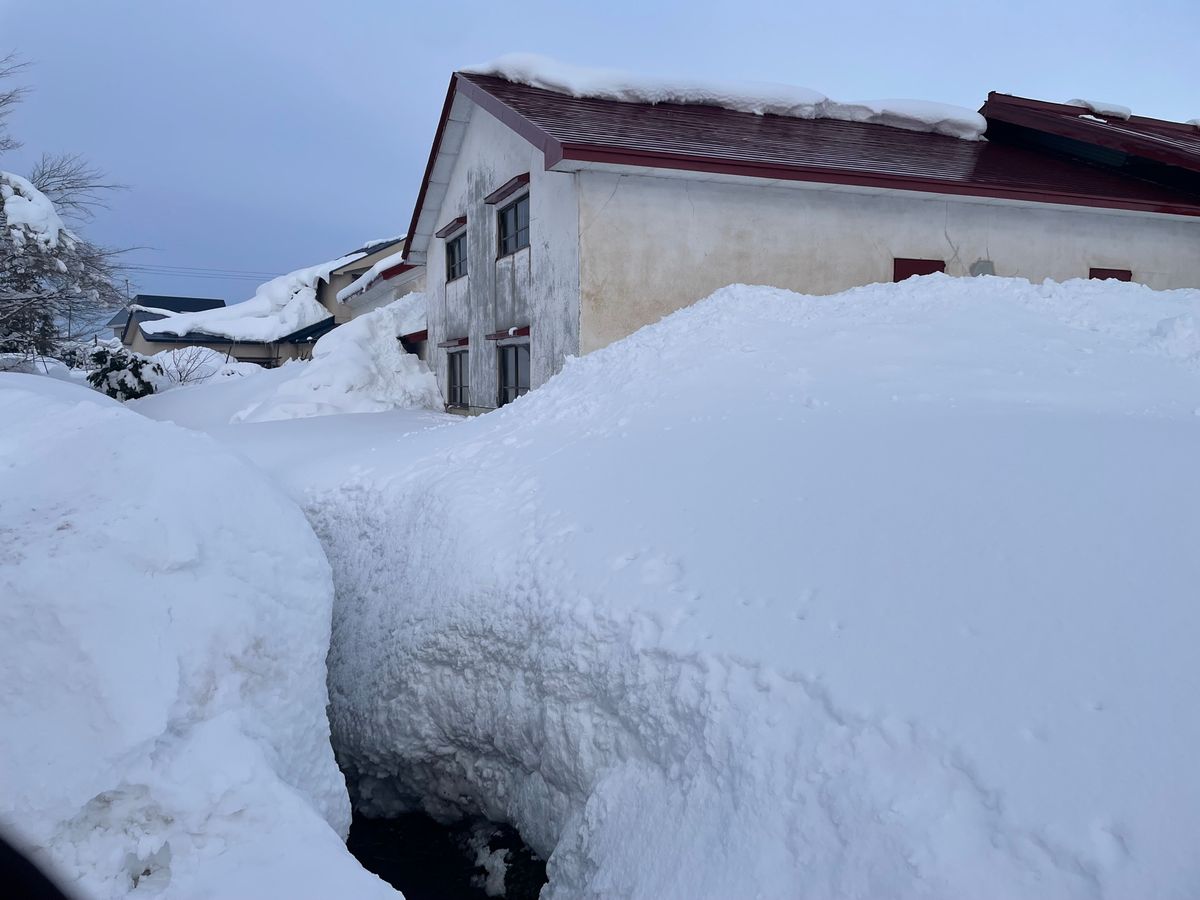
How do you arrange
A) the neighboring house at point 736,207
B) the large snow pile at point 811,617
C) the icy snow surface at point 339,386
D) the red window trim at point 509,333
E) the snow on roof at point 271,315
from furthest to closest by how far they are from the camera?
the snow on roof at point 271,315, the icy snow surface at point 339,386, the red window trim at point 509,333, the neighboring house at point 736,207, the large snow pile at point 811,617

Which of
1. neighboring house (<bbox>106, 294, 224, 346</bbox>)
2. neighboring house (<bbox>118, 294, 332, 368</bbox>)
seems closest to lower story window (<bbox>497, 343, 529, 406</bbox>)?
neighboring house (<bbox>118, 294, 332, 368</bbox>)

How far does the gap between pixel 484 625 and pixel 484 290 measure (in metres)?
8.80

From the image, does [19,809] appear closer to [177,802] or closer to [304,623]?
[177,802]

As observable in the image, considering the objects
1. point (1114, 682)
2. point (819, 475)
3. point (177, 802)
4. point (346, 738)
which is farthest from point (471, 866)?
point (1114, 682)

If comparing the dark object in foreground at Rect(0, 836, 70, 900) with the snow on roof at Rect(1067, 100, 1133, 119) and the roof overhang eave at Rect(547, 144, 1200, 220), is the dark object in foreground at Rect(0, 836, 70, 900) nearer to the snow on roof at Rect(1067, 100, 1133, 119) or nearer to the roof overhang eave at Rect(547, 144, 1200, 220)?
the roof overhang eave at Rect(547, 144, 1200, 220)

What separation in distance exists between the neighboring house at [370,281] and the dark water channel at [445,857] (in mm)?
13612

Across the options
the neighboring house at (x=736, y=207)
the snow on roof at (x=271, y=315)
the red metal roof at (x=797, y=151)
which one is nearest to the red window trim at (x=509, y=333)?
the neighboring house at (x=736, y=207)

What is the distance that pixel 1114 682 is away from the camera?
2701 mm

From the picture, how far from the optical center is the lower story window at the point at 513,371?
11.6m

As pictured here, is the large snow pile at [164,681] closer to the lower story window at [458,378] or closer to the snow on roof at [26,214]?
the lower story window at [458,378]

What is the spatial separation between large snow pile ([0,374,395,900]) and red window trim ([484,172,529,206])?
712cm

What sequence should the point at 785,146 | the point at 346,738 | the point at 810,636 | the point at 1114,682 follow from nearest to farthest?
1. the point at 1114,682
2. the point at 810,636
3. the point at 346,738
4. the point at 785,146

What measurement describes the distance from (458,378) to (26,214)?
7.16 m

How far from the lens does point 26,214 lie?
520 inches
